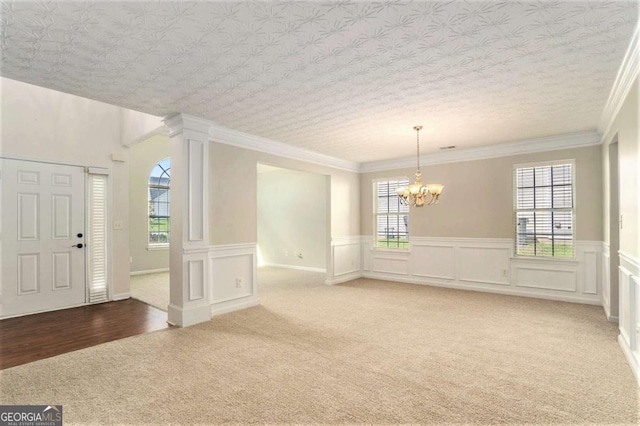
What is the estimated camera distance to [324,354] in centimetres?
301

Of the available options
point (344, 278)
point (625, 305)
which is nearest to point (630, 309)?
point (625, 305)

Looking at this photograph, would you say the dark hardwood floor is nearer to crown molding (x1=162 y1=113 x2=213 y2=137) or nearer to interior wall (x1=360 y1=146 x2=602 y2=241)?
crown molding (x1=162 y1=113 x2=213 y2=137)

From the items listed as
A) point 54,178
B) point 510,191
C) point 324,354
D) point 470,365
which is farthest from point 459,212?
point 54,178

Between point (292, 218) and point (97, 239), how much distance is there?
176 inches

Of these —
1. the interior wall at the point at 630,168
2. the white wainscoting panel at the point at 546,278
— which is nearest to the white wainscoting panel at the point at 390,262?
the white wainscoting panel at the point at 546,278

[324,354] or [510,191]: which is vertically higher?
[510,191]

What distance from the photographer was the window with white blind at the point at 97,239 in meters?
5.04

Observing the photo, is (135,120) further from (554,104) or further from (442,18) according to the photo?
(554,104)

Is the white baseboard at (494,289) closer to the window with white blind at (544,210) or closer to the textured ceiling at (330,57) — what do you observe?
the window with white blind at (544,210)

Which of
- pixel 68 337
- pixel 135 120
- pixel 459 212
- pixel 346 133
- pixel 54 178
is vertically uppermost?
pixel 135 120

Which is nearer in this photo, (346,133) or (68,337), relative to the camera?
(68,337)

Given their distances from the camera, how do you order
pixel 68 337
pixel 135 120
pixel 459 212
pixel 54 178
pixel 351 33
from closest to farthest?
pixel 351 33, pixel 68 337, pixel 54 178, pixel 135 120, pixel 459 212

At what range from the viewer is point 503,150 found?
547cm

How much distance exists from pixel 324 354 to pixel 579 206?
446 cm
